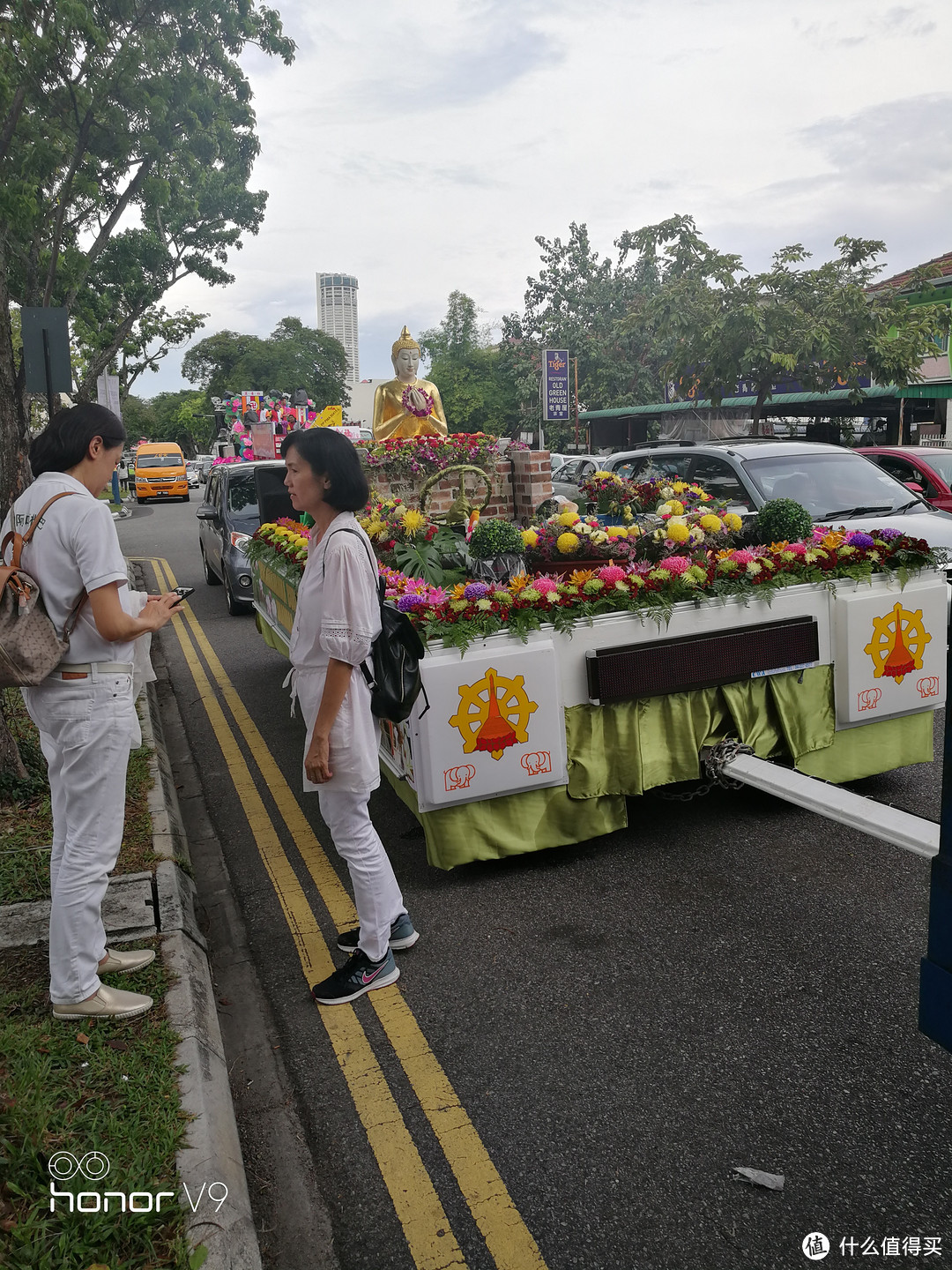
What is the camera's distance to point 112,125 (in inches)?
526

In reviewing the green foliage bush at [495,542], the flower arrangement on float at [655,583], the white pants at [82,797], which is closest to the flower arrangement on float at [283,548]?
the green foliage bush at [495,542]

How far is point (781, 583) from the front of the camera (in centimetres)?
484

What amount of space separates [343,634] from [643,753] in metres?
1.96

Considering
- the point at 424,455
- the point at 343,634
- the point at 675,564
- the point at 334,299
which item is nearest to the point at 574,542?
the point at 675,564

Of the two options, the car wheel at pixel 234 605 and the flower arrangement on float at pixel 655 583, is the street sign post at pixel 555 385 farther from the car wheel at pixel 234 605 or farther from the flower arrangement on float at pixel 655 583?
the flower arrangement on float at pixel 655 583

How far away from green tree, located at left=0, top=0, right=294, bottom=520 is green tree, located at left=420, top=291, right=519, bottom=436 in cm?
2988

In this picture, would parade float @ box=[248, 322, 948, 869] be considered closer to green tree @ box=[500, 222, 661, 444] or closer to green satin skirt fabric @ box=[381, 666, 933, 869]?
green satin skirt fabric @ box=[381, 666, 933, 869]

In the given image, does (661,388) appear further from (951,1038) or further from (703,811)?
(951,1038)

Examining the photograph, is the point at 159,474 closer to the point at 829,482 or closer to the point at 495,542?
the point at 829,482

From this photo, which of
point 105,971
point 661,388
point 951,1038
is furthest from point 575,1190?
point 661,388

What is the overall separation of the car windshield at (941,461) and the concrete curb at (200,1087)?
10107 millimetres

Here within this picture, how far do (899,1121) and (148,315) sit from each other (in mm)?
22992

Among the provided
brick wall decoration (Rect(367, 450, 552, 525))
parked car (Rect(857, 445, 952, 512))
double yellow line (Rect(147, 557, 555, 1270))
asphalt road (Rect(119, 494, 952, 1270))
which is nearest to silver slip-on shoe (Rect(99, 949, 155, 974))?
asphalt road (Rect(119, 494, 952, 1270))

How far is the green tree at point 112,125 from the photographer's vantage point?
11.4 meters
